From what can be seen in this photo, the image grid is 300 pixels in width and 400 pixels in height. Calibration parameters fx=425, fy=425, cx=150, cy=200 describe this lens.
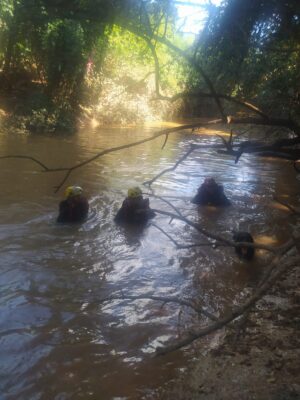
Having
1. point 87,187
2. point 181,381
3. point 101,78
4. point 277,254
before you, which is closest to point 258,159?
point 87,187

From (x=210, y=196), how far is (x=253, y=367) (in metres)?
5.67

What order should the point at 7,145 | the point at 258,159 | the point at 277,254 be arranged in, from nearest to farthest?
the point at 277,254 → the point at 7,145 → the point at 258,159

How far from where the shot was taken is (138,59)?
5949 millimetres

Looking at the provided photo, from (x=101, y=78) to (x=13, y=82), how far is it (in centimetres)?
435

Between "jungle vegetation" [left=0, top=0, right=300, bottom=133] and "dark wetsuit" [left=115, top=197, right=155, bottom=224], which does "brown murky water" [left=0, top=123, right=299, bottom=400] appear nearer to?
"dark wetsuit" [left=115, top=197, right=155, bottom=224]

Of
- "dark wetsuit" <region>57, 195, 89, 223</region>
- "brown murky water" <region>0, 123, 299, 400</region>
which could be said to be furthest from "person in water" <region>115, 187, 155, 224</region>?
"dark wetsuit" <region>57, 195, 89, 223</region>

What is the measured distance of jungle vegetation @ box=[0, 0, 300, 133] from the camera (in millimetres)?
4090

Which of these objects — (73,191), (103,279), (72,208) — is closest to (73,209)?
(72,208)

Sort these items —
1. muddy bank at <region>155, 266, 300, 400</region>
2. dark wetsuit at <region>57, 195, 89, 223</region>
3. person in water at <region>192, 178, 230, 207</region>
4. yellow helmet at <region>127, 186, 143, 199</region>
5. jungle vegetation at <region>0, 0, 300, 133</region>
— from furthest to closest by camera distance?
person in water at <region>192, 178, 230, 207</region>
dark wetsuit at <region>57, 195, 89, 223</region>
yellow helmet at <region>127, 186, 143, 199</region>
jungle vegetation at <region>0, 0, 300, 133</region>
muddy bank at <region>155, 266, 300, 400</region>

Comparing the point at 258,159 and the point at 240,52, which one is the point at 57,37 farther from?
the point at 240,52

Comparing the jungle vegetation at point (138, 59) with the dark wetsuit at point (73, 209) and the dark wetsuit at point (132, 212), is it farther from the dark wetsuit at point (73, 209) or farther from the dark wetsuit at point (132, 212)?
the dark wetsuit at point (73, 209)

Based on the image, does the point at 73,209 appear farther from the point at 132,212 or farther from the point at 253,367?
the point at 253,367

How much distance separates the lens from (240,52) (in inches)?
261

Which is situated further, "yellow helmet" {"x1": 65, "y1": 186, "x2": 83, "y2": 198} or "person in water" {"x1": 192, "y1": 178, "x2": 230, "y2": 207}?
"person in water" {"x1": 192, "y1": 178, "x2": 230, "y2": 207}
